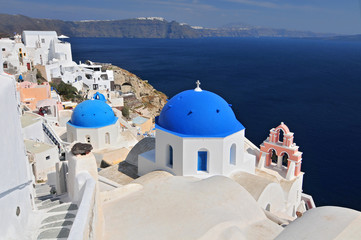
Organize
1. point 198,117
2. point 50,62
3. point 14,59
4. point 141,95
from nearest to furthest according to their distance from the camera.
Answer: point 198,117 < point 14,59 < point 50,62 < point 141,95

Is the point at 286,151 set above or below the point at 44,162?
above

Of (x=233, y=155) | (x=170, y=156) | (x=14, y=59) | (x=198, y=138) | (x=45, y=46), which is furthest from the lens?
(x=45, y=46)

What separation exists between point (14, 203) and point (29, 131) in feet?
51.0

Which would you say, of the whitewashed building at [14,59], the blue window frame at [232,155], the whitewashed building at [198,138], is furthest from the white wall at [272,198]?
the whitewashed building at [14,59]

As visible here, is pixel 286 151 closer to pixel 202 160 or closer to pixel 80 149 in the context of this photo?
pixel 202 160

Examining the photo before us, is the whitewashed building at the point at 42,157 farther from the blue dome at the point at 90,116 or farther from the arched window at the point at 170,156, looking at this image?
the arched window at the point at 170,156

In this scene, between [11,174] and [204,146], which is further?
[204,146]

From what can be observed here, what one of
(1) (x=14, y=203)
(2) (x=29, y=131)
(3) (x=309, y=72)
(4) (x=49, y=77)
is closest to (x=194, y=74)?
(3) (x=309, y=72)

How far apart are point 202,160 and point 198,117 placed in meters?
1.84

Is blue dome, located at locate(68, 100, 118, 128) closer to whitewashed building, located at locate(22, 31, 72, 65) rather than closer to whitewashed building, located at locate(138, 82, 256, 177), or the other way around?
whitewashed building, located at locate(138, 82, 256, 177)

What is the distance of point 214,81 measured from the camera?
71250mm

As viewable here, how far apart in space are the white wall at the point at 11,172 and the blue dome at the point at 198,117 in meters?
7.28

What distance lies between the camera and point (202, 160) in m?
12.4

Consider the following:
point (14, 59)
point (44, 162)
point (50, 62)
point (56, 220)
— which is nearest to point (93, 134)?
point (44, 162)
